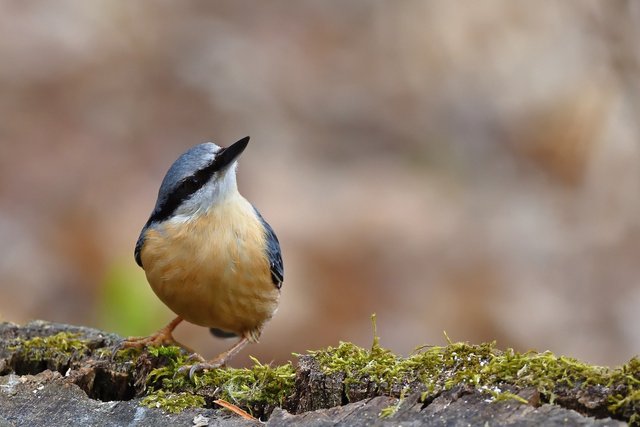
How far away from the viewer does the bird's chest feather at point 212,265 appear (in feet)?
14.8

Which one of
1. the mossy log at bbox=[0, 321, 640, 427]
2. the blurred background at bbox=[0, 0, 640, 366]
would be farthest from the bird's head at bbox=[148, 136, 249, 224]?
the blurred background at bbox=[0, 0, 640, 366]

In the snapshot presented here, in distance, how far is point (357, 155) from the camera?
35.1ft

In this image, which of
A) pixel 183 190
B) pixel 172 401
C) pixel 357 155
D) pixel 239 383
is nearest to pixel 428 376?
pixel 239 383

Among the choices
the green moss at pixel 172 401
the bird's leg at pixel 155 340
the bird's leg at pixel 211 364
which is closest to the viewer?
the green moss at pixel 172 401

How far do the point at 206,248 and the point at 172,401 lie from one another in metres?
1.21

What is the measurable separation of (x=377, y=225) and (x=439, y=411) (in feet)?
22.3

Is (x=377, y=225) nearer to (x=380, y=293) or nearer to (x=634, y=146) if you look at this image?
(x=380, y=293)

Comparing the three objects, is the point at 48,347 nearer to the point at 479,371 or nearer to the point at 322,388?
the point at 322,388

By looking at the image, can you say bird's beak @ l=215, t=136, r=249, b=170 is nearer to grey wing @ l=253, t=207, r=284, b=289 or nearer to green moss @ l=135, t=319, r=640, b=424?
grey wing @ l=253, t=207, r=284, b=289

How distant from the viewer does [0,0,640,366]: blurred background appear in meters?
8.59

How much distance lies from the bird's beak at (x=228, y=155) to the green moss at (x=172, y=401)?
4.65ft

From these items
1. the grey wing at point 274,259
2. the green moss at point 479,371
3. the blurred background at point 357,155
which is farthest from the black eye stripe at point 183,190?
the blurred background at point 357,155

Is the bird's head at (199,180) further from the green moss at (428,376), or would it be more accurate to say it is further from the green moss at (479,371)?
the green moss at (479,371)

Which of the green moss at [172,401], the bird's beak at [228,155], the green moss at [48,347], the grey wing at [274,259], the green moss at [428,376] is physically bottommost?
the green moss at [172,401]
